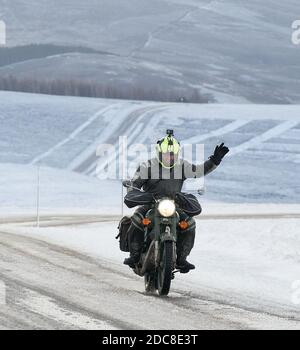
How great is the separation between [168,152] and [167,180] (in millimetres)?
329

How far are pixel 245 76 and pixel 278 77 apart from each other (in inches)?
160

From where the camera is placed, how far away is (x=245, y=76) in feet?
444

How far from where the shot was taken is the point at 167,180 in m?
12.6

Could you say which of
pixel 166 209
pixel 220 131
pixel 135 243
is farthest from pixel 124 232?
pixel 220 131

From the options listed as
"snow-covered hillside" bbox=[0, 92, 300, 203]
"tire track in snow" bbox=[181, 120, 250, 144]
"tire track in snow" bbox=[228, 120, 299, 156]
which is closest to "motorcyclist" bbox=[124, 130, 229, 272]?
"snow-covered hillside" bbox=[0, 92, 300, 203]

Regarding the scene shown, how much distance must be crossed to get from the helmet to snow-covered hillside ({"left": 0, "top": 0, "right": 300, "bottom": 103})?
107 m

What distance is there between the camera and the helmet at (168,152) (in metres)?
12.7

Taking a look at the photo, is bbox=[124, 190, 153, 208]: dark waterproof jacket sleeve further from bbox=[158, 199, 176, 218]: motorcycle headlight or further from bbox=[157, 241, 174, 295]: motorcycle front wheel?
bbox=[157, 241, 174, 295]: motorcycle front wheel

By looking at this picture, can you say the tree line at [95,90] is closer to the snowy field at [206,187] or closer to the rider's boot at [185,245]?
the snowy field at [206,187]

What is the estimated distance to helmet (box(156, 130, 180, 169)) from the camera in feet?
41.6

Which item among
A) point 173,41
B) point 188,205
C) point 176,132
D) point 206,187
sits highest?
point 173,41

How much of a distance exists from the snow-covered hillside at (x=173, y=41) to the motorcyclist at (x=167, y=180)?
107 metres

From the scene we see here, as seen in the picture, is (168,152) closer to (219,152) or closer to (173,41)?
(219,152)
